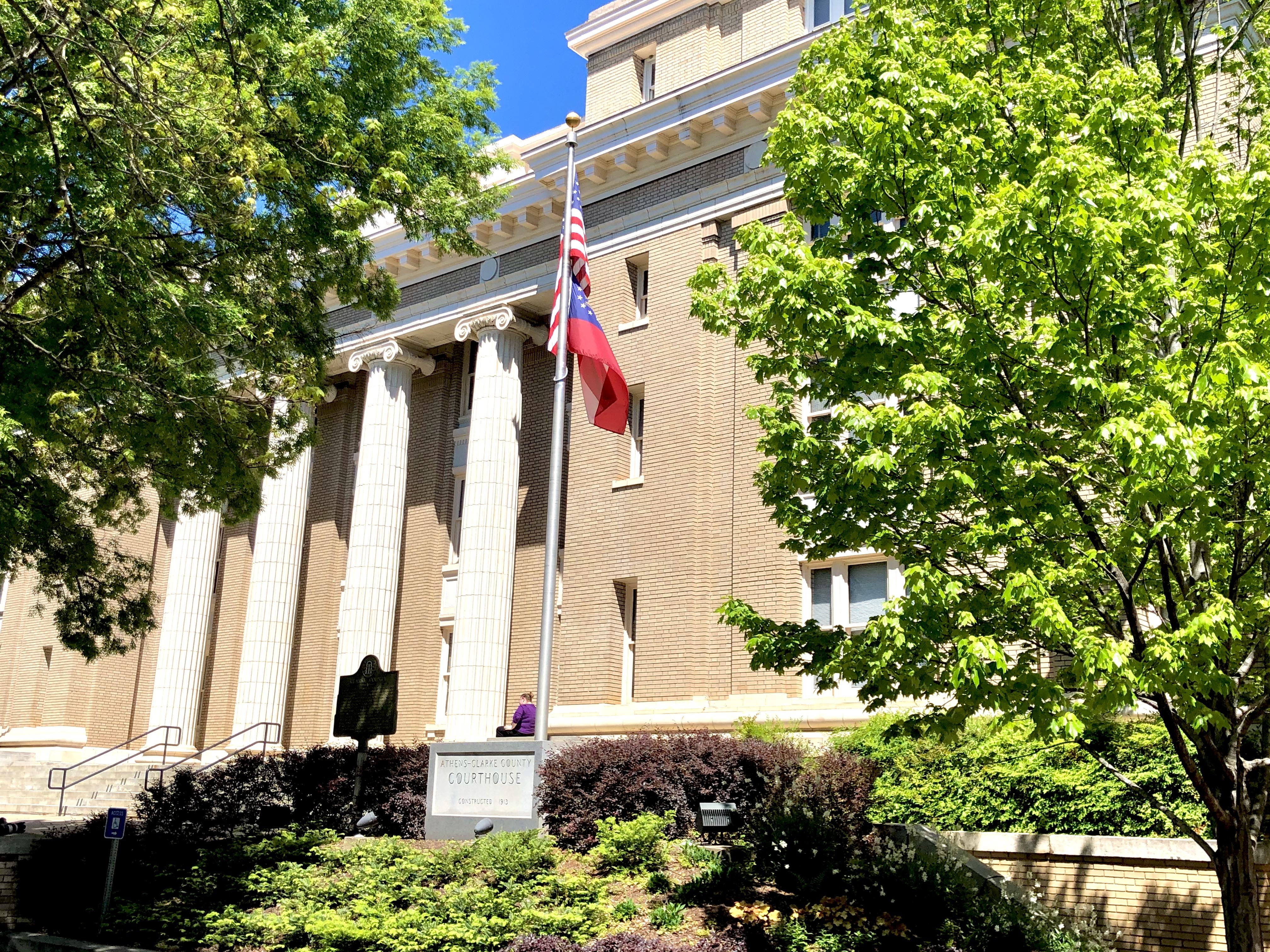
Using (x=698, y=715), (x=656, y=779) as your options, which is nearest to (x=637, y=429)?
(x=698, y=715)

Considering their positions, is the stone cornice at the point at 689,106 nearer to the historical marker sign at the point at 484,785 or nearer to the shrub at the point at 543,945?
the historical marker sign at the point at 484,785

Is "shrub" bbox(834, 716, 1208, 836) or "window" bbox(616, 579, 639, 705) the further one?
"window" bbox(616, 579, 639, 705)

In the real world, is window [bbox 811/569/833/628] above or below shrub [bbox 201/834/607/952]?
above

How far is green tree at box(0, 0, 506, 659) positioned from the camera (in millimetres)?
11125

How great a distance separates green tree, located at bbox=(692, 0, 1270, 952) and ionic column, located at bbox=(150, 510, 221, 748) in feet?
84.8

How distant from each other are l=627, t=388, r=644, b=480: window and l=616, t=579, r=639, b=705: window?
243 centimetres

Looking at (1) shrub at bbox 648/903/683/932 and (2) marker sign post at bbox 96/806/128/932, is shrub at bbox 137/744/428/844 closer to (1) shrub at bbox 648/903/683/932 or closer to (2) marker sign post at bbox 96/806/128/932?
(2) marker sign post at bbox 96/806/128/932

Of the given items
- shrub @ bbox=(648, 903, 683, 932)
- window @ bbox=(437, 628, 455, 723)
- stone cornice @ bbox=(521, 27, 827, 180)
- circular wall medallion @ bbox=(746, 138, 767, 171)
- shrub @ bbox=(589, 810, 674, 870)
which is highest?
stone cornice @ bbox=(521, 27, 827, 180)

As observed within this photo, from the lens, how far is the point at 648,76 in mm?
28562

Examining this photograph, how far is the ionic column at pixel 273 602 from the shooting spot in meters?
30.7

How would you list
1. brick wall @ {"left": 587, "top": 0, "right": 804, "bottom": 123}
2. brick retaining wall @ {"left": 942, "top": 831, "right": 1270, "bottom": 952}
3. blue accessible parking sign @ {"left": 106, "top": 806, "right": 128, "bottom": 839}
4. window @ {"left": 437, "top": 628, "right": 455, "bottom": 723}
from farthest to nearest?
1. window @ {"left": 437, "top": 628, "right": 455, "bottom": 723}
2. brick wall @ {"left": 587, "top": 0, "right": 804, "bottom": 123}
3. blue accessible parking sign @ {"left": 106, "top": 806, "right": 128, "bottom": 839}
4. brick retaining wall @ {"left": 942, "top": 831, "right": 1270, "bottom": 952}

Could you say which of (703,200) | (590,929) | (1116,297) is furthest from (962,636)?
(703,200)

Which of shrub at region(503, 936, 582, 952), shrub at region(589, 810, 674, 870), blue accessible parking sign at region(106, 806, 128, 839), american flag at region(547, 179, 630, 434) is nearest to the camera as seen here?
shrub at region(503, 936, 582, 952)

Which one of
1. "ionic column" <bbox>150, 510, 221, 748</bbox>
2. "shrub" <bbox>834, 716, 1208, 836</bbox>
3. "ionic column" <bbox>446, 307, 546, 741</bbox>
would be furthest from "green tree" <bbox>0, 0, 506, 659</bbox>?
"ionic column" <bbox>150, 510, 221, 748</bbox>
